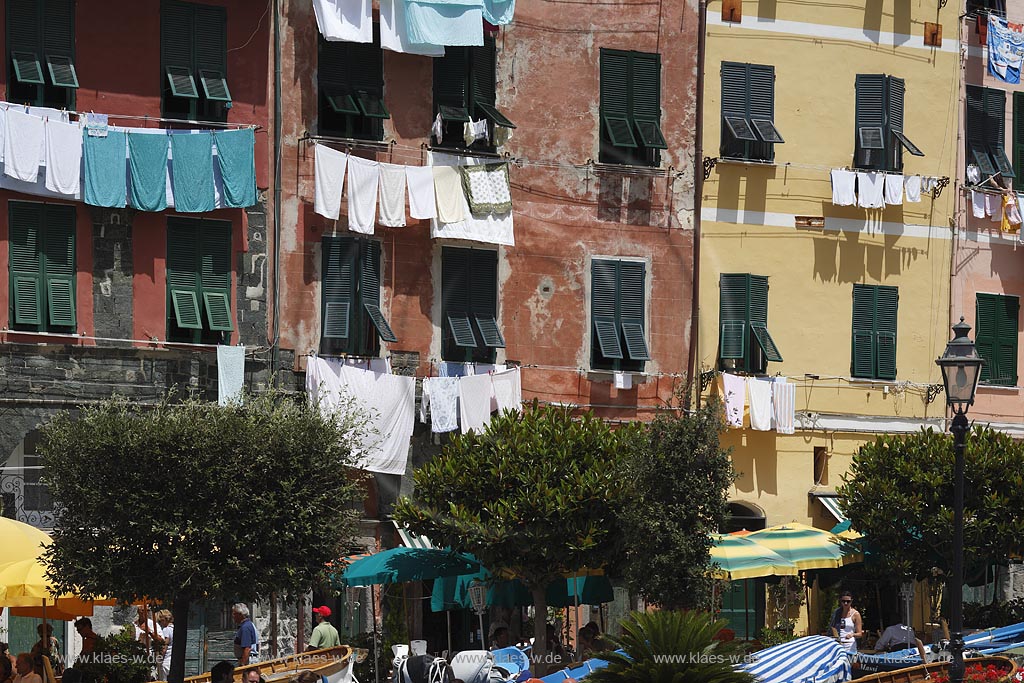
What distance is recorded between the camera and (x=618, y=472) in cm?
2884

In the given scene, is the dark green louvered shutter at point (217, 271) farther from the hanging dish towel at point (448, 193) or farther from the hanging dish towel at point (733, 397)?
the hanging dish towel at point (733, 397)

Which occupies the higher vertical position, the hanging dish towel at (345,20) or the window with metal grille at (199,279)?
the hanging dish towel at (345,20)

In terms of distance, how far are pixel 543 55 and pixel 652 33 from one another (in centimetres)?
215

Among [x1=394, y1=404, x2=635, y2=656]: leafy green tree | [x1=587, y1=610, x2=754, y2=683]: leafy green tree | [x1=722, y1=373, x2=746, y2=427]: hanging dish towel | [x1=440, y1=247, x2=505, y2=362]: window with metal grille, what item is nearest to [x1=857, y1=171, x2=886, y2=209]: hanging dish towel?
[x1=722, y1=373, x2=746, y2=427]: hanging dish towel

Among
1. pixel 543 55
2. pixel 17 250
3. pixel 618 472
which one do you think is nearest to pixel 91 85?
pixel 17 250

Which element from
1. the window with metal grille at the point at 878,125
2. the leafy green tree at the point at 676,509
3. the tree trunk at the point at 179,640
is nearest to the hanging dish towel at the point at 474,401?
the leafy green tree at the point at 676,509

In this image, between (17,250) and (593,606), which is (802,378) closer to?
(593,606)

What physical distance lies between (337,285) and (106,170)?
4.40m

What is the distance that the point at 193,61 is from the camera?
30.5 meters

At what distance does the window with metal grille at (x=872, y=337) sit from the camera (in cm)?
3525

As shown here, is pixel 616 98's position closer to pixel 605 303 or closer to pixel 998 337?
pixel 605 303

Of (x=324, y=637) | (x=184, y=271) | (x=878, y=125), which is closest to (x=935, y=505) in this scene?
(x=878, y=125)

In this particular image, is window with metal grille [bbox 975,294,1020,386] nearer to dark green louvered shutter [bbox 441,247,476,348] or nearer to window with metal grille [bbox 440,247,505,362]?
window with metal grille [bbox 440,247,505,362]

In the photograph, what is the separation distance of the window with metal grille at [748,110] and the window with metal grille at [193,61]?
9.47 metres
